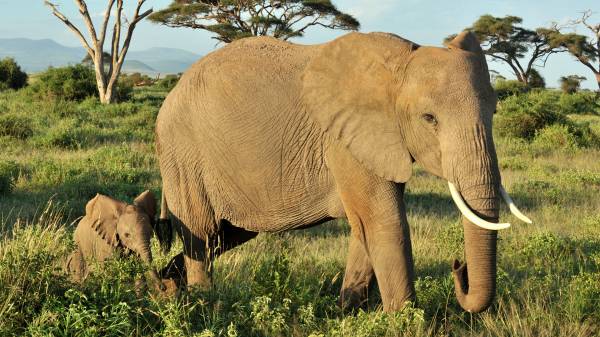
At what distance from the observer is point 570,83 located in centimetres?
3888

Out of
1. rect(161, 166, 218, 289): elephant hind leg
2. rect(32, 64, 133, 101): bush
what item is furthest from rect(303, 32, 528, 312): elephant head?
rect(32, 64, 133, 101): bush

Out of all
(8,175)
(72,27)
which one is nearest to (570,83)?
(72,27)

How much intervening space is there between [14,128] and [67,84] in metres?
9.75

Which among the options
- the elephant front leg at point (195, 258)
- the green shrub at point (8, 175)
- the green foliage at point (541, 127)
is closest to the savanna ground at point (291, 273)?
the green shrub at point (8, 175)

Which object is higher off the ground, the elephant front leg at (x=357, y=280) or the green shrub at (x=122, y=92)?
the elephant front leg at (x=357, y=280)

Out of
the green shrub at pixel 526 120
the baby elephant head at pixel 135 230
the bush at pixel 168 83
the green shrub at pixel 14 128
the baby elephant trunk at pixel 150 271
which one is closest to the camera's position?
the baby elephant trunk at pixel 150 271

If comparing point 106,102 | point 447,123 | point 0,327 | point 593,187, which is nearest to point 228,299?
point 0,327

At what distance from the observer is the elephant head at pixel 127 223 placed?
5.00 meters

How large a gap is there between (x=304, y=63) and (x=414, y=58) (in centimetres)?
90

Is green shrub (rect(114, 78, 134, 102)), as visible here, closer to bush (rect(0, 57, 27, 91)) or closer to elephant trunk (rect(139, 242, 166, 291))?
bush (rect(0, 57, 27, 91))

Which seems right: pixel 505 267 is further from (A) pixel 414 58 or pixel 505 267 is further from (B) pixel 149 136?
(B) pixel 149 136

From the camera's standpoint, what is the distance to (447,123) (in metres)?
3.69

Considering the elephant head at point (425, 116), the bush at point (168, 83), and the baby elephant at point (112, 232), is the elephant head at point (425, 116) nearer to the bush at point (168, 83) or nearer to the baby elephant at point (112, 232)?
the baby elephant at point (112, 232)

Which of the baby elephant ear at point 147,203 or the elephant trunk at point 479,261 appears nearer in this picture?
the elephant trunk at point 479,261
